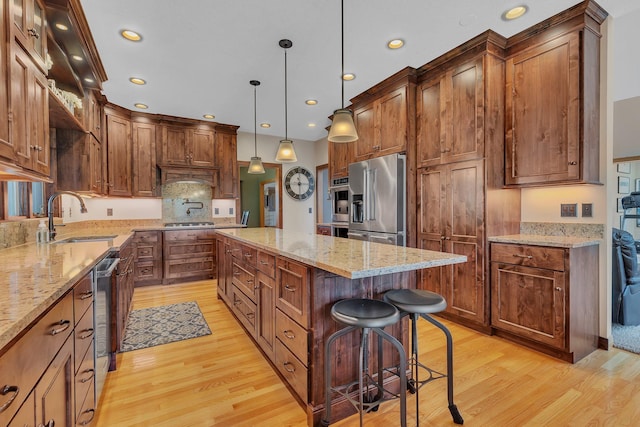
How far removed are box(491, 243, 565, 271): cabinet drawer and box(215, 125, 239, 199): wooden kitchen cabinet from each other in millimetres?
4144

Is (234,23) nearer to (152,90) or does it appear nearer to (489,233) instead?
(152,90)

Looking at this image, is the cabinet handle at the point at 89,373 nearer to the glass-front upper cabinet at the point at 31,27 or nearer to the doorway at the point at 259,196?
the glass-front upper cabinet at the point at 31,27

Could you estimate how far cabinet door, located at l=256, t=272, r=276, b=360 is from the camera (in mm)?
2102

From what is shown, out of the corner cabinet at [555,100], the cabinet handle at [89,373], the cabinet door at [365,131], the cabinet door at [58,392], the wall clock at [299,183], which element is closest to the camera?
the cabinet door at [58,392]

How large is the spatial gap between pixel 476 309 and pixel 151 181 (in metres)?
4.69

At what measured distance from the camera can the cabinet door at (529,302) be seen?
7.51 feet

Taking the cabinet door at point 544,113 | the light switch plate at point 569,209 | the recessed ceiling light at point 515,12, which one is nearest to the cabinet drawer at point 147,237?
the cabinet door at point 544,113

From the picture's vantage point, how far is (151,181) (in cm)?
474

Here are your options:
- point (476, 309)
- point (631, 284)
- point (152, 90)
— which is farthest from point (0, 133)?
point (631, 284)

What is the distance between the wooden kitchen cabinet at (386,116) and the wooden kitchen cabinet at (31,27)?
9.88ft

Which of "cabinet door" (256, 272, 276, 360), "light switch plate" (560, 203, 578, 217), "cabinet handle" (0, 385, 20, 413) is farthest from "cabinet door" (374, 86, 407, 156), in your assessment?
"cabinet handle" (0, 385, 20, 413)

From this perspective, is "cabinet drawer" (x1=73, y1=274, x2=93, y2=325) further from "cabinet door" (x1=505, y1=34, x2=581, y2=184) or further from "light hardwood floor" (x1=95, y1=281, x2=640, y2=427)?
"cabinet door" (x1=505, y1=34, x2=581, y2=184)

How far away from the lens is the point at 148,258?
449 centimetres

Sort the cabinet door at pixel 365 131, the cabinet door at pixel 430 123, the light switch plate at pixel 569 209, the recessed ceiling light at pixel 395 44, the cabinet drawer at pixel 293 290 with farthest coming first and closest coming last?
1. the cabinet door at pixel 365 131
2. the cabinet door at pixel 430 123
3. the recessed ceiling light at pixel 395 44
4. the light switch plate at pixel 569 209
5. the cabinet drawer at pixel 293 290
